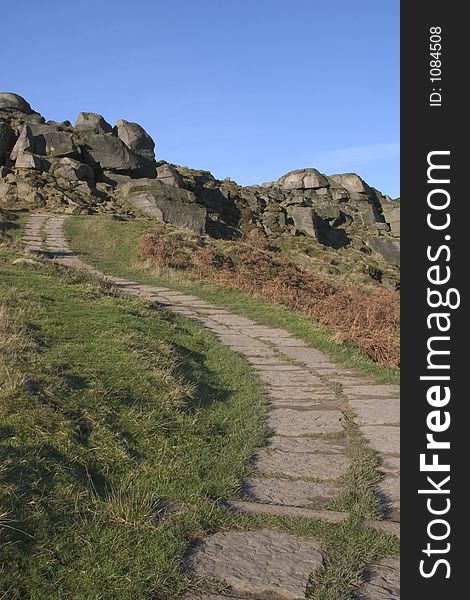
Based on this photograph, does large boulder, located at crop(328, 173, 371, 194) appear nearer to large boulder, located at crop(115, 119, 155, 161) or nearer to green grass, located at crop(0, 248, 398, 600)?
large boulder, located at crop(115, 119, 155, 161)

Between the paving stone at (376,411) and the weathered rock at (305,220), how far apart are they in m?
32.3

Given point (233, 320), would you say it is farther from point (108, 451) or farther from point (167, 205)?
point (167, 205)

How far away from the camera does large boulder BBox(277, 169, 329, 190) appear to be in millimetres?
54219

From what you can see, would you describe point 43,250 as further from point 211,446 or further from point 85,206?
point 211,446

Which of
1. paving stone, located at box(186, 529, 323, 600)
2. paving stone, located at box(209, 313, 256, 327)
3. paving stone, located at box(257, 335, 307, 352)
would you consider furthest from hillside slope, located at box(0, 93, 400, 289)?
paving stone, located at box(186, 529, 323, 600)

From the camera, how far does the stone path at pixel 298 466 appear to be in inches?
106

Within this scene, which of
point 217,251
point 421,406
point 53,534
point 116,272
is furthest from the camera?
point 217,251

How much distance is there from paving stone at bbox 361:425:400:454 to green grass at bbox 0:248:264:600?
2.84 feet

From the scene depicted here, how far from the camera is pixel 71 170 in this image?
106 feet

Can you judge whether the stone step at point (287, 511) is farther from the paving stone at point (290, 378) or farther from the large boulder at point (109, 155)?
the large boulder at point (109, 155)

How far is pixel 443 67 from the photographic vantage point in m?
2.18

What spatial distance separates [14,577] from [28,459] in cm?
97

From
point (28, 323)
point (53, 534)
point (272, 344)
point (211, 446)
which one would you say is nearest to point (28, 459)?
point (53, 534)

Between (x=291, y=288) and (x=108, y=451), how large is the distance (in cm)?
1089
